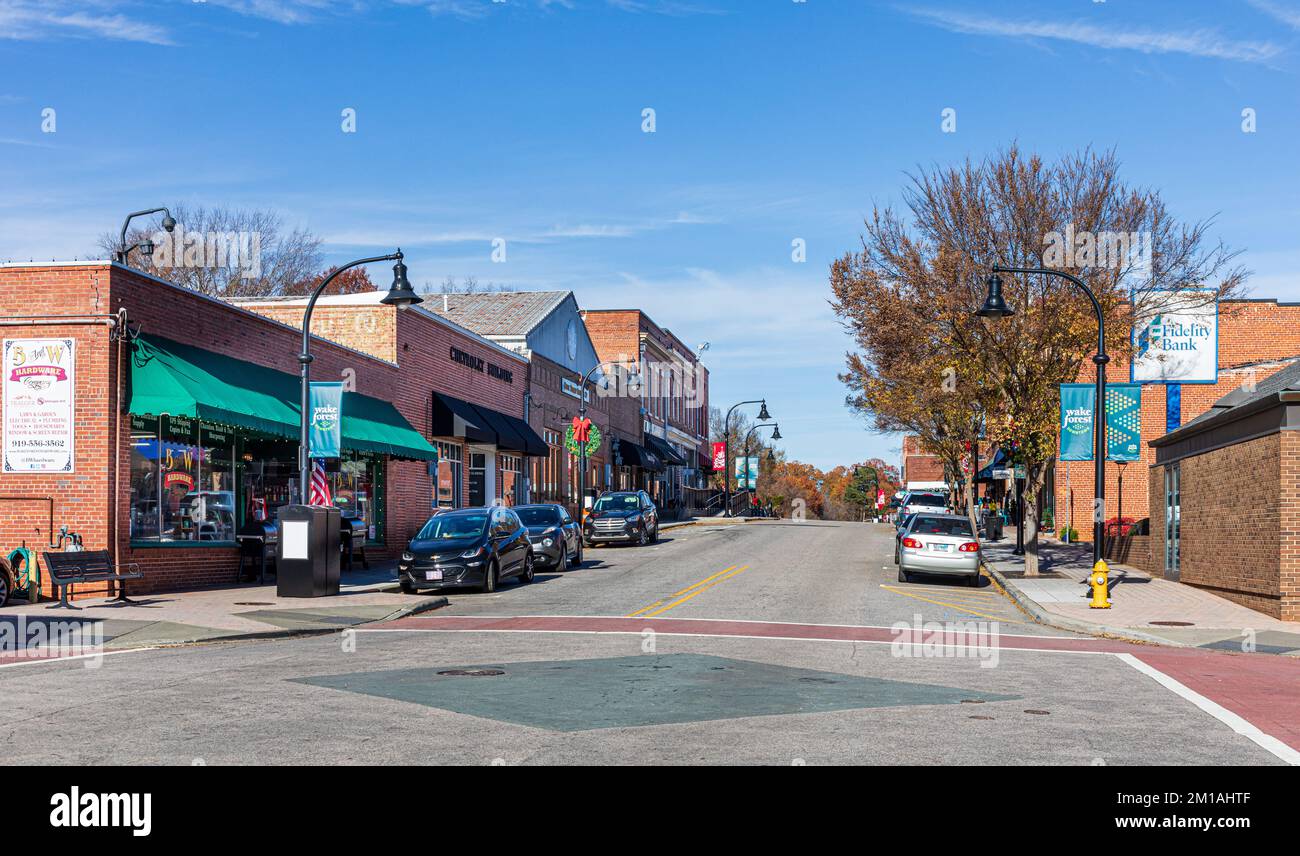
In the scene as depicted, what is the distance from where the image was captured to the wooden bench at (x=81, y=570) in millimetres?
19156

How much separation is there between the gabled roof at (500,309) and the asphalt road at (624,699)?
30679 mm

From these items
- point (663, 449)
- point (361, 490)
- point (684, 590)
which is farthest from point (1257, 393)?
point (663, 449)

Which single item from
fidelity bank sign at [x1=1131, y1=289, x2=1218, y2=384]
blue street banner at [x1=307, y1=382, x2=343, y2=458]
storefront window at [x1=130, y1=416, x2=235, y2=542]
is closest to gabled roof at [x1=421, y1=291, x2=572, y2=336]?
fidelity bank sign at [x1=1131, y1=289, x2=1218, y2=384]

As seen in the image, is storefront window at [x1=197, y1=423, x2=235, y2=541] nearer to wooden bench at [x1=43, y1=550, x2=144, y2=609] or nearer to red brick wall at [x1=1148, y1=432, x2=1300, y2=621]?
wooden bench at [x1=43, y1=550, x2=144, y2=609]

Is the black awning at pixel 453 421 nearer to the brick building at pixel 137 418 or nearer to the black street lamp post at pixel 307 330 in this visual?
Answer: the brick building at pixel 137 418

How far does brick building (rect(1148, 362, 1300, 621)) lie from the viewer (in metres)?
20.4

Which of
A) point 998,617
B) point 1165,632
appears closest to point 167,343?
point 998,617

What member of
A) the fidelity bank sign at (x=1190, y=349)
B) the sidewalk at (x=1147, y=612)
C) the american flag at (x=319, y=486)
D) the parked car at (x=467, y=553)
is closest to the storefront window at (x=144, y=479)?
the american flag at (x=319, y=486)

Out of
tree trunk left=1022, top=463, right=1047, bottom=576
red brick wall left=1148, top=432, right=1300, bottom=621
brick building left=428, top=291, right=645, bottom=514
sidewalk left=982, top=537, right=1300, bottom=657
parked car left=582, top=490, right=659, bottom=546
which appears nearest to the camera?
sidewalk left=982, top=537, right=1300, bottom=657

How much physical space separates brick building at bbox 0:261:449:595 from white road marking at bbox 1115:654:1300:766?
16182 millimetres

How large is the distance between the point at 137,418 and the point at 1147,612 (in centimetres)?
1839

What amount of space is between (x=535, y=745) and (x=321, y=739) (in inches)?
62.7
